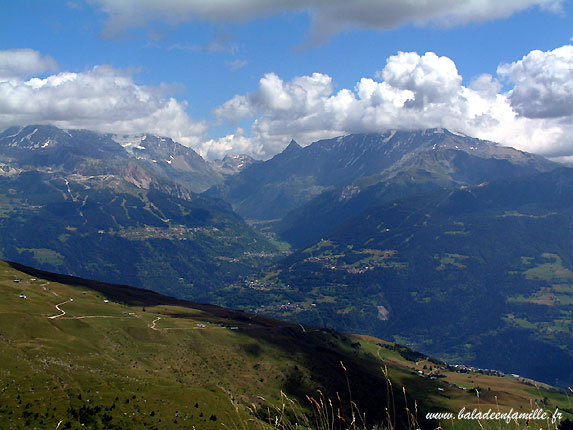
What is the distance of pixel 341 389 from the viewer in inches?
6073

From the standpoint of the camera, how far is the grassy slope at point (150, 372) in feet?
221

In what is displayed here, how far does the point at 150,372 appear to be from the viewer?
382ft

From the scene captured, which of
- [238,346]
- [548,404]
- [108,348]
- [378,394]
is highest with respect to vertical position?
[108,348]

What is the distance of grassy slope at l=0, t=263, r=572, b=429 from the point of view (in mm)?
67500

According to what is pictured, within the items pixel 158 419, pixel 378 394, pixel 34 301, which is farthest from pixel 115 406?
pixel 378 394

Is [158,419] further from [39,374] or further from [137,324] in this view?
[137,324]

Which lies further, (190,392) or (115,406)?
(190,392)

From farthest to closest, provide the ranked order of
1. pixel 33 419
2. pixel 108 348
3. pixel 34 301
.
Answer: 1. pixel 34 301
2. pixel 108 348
3. pixel 33 419

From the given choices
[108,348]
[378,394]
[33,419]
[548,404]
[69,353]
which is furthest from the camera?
[548,404]

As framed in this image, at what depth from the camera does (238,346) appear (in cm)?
16375

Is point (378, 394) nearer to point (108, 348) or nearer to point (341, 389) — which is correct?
point (341, 389)

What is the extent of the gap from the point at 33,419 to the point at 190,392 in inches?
1489

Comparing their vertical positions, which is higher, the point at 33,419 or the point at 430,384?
the point at 33,419

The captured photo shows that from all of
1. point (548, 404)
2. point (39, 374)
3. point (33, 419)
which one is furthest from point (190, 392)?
point (548, 404)
